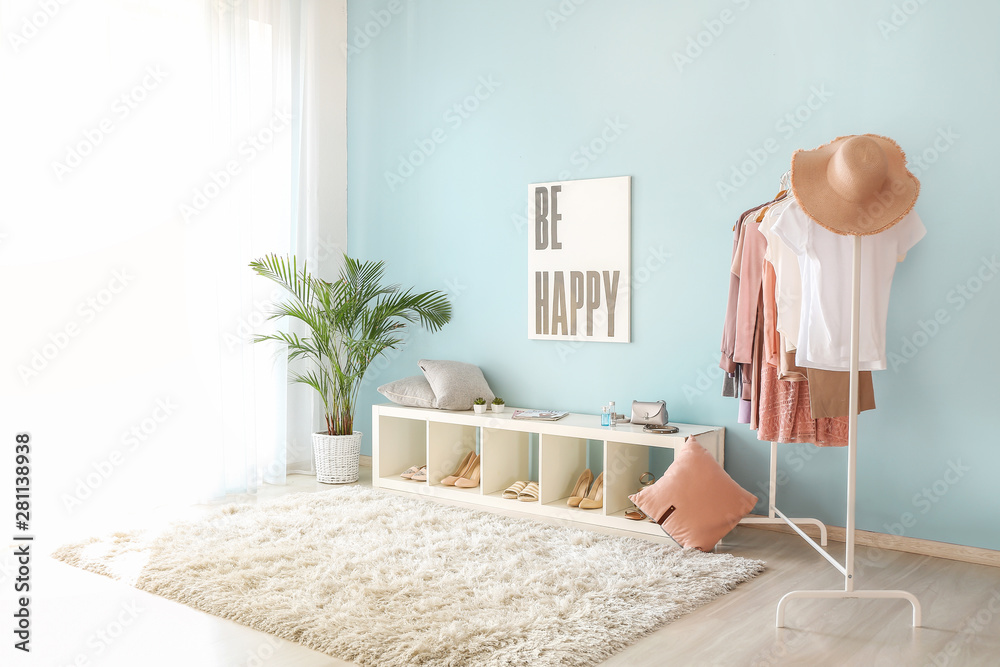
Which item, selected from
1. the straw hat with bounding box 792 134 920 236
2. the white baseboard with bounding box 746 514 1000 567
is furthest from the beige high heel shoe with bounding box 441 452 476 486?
the straw hat with bounding box 792 134 920 236

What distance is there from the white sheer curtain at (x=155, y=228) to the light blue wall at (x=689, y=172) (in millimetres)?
621

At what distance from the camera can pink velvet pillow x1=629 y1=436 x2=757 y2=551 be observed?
332cm

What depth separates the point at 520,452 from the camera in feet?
14.4

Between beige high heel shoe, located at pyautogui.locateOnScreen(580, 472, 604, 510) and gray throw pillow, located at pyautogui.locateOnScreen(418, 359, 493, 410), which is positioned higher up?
gray throw pillow, located at pyautogui.locateOnScreen(418, 359, 493, 410)

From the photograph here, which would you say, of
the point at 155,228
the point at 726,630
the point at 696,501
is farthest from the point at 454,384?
the point at 726,630

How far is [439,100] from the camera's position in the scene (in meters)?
4.85

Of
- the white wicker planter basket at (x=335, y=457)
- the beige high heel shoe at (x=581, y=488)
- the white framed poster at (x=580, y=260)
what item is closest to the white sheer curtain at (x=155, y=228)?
the white wicker planter basket at (x=335, y=457)

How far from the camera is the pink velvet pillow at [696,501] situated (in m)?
3.32

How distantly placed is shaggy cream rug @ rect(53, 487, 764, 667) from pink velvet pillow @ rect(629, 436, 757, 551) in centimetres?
9

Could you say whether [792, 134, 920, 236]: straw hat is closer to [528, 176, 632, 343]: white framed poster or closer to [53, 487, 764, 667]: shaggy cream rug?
[53, 487, 764, 667]: shaggy cream rug

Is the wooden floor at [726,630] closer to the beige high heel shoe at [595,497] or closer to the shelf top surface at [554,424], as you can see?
the shelf top surface at [554,424]

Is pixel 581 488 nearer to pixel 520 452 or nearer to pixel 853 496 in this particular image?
pixel 520 452

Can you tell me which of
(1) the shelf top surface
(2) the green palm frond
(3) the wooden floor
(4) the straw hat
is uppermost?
(4) the straw hat

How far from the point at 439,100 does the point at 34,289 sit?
92.5 inches
